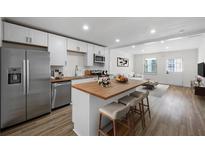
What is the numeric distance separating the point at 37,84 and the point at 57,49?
1426 mm

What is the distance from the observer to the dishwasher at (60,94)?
2.93 metres

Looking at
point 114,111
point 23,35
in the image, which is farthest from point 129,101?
point 23,35

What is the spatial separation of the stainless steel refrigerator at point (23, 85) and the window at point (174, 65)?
839 centimetres

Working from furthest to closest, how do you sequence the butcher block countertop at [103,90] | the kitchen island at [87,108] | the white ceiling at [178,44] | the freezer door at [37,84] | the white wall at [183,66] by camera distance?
the white wall at [183,66]
the white ceiling at [178,44]
the freezer door at [37,84]
the kitchen island at [87,108]
the butcher block countertop at [103,90]

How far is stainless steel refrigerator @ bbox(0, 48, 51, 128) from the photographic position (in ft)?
6.67

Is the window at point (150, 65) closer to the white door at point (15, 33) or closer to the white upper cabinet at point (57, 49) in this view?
the white upper cabinet at point (57, 49)

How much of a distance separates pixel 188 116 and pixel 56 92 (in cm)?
375

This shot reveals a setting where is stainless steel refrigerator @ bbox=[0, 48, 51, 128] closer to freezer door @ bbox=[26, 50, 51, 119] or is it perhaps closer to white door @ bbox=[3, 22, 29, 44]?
freezer door @ bbox=[26, 50, 51, 119]

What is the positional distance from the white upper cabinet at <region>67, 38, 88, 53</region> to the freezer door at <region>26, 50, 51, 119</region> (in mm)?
1252

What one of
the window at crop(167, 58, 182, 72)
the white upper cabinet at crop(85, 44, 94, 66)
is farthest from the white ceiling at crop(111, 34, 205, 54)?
the white upper cabinet at crop(85, 44, 94, 66)

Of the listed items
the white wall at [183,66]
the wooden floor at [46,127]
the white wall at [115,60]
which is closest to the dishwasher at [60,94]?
the wooden floor at [46,127]

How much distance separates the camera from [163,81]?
26.1 ft

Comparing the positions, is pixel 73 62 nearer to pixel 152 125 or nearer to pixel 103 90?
pixel 103 90
